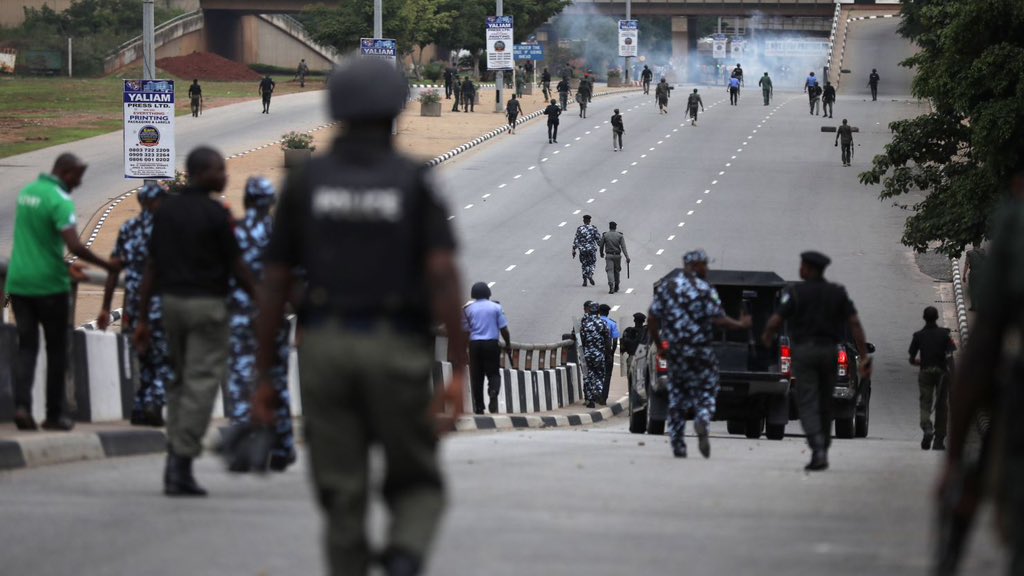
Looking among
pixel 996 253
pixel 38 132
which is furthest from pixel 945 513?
pixel 38 132

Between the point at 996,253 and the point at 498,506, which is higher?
the point at 996,253

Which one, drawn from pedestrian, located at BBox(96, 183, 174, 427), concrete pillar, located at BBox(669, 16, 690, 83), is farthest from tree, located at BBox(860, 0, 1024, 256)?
concrete pillar, located at BBox(669, 16, 690, 83)

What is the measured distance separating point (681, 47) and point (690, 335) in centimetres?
12428

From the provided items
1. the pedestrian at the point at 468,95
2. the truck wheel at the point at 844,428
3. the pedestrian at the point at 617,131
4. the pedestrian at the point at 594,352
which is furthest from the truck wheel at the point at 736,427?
the pedestrian at the point at 468,95

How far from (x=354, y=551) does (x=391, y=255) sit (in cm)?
94

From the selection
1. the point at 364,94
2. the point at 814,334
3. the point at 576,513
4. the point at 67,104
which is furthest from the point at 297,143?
the point at 364,94

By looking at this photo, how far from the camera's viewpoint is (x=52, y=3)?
100m

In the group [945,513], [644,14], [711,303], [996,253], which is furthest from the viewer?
[644,14]

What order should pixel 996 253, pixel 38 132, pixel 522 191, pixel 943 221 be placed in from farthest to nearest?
pixel 38 132 < pixel 522 191 < pixel 943 221 < pixel 996 253

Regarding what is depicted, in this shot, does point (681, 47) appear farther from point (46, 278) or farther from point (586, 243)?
point (46, 278)

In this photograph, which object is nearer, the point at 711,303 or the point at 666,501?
the point at 666,501

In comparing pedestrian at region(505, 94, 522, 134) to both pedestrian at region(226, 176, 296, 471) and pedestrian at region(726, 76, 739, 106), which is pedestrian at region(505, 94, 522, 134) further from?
pedestrian at region(226, 176, 296, 471)

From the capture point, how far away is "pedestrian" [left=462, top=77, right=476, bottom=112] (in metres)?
74.4

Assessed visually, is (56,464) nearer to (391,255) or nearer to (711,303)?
(711,303)
